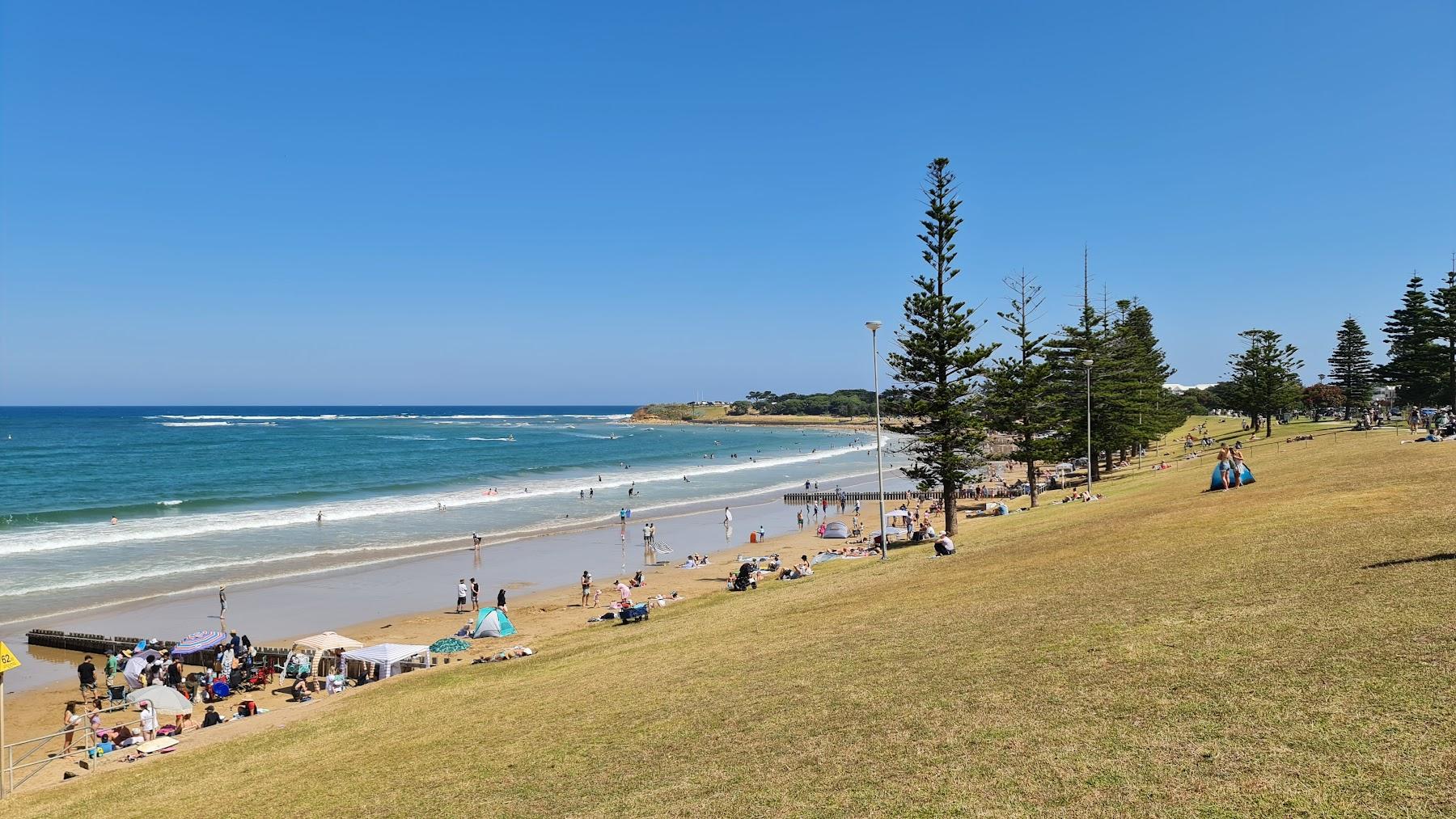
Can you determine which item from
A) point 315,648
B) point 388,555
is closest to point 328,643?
point 315,648

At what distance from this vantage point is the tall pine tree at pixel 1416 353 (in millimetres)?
42044

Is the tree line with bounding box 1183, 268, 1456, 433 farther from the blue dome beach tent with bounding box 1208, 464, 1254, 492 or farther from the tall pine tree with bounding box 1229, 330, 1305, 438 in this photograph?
the blue dome beach tent with bounding box 1208, 464, 1254, 492

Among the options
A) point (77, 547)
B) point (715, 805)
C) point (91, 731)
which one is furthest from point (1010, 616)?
point (77, 547)

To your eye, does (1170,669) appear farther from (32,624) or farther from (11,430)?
(11,430)

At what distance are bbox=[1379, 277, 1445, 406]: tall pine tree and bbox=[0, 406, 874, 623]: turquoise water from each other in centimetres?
3856

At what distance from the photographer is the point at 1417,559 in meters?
9.65

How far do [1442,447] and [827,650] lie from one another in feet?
63.2

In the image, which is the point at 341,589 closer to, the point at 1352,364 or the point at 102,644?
the point at 102,644

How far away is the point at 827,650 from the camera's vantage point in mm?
11133

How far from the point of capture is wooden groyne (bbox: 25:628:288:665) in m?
19.2

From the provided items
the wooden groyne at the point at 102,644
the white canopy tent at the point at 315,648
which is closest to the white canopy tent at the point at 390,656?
the white canopy tent at the point at 315,648

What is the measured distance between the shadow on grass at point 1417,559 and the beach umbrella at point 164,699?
19743 mm

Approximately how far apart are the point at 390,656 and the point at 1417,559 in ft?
59.7

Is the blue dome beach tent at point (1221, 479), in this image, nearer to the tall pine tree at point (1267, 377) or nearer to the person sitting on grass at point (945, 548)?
the person sitting on grass at point (945, 548)
